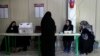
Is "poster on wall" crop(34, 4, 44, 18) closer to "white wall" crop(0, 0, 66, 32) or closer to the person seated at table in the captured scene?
"white wall" crop(0, 0, 66, 32)

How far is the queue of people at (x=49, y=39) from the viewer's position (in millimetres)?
6664

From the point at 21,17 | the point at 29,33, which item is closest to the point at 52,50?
the point at 29,33

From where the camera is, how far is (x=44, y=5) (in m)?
8.18

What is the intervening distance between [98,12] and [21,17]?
8.30 ft

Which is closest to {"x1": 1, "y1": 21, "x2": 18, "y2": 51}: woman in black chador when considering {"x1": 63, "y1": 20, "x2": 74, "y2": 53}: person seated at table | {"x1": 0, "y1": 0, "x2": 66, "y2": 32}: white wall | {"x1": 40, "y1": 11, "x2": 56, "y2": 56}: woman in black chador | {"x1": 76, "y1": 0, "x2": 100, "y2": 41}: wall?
{"x1": 0, "y1": 0, "x2": 66, "y2": 32}: white wall

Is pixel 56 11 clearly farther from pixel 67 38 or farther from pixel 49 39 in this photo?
pixel 49 39

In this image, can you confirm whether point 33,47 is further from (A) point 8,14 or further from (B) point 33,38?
(A) point 8,14

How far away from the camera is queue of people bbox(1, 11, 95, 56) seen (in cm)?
666

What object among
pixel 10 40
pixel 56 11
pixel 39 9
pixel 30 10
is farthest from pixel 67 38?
pixel 10 40

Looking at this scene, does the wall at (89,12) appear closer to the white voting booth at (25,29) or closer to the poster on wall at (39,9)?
the poster on wall at (39,9)

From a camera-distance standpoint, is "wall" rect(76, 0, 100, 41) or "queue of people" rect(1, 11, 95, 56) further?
"wall" rect(76, 0, 100, 41)

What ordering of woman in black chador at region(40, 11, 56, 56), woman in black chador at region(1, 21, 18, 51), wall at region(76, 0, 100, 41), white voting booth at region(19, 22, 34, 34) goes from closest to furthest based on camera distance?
woman in black chador at region(40, 11, 56, 56), white voting booth at region(19, 22, 34, 34), woman in black chador at region(1, 21, 18, 51), wall at region(76, 0, 100, 41)

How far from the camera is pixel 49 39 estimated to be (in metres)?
6.64

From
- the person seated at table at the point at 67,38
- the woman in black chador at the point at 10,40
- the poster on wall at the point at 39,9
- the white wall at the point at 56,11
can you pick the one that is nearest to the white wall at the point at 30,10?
the white wall at the point at 56,11
